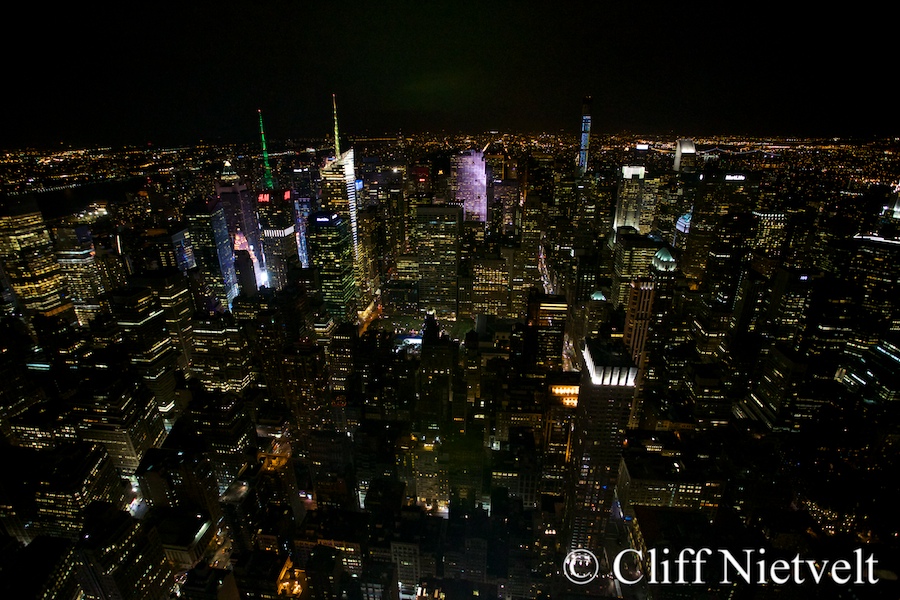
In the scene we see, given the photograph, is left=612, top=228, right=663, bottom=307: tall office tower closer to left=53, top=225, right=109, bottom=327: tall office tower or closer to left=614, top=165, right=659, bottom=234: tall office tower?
left=614, top=165, right=659, bottom=234: tall office tower

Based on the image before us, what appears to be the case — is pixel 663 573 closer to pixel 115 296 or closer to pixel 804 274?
pixel 804 274

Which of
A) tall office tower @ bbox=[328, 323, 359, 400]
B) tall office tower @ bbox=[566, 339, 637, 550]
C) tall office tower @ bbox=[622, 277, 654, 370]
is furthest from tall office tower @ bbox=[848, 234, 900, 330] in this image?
tall office tower @ bbox=[328, 323, 359, 400]

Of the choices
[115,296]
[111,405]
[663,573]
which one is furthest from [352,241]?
[663,573]

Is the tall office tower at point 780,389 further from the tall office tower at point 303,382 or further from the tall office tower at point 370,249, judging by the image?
the tall office tower at point 370,249

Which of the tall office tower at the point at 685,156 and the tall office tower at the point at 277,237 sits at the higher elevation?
the tall office tower at the point at 685,156

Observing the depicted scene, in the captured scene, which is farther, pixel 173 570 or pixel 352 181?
pixel 352 181

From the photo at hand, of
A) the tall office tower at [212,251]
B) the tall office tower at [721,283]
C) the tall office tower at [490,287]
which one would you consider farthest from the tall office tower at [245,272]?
the tall office tower at [721,283]

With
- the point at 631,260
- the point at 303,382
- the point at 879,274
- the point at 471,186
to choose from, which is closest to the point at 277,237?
the point at 303,382
